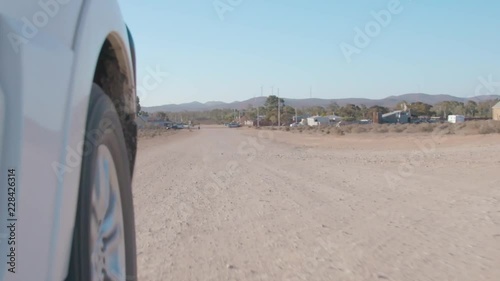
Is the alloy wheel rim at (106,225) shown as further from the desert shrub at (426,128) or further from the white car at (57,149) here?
the desert shrub at (426,128)

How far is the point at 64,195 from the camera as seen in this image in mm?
1868

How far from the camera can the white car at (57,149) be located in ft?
5.13

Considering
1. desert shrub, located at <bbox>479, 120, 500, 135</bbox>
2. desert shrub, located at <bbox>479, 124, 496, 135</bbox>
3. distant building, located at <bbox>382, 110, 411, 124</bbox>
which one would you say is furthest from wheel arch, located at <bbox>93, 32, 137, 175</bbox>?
distant building, located at <bbox>382, 110, 411, 124</bbox>

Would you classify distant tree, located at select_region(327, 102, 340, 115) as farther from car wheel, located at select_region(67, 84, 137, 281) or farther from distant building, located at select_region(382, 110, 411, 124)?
car wheel, located at select_region(67, 84, 137, 281)

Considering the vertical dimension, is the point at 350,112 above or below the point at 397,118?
below

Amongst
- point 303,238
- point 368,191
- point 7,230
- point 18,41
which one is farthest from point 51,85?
point 368,191

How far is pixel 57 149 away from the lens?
182 centimetres

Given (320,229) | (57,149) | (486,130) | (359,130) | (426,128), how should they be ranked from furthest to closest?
1. (359,130)
2. (426,128)
3. (486,130)
4. (320,229)
5. (57,149)

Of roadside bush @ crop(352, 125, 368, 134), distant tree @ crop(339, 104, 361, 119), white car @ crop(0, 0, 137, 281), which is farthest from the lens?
distant tree @ crop(339, 104, 361, 119)

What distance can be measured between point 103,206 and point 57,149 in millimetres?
653

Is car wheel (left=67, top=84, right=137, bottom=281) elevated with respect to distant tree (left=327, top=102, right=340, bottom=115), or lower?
elevated

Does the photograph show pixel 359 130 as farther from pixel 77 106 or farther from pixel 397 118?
pixel 77 106

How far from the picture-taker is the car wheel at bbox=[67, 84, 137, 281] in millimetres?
2078

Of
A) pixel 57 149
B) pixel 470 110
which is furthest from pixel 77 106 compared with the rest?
pixel 470 110
